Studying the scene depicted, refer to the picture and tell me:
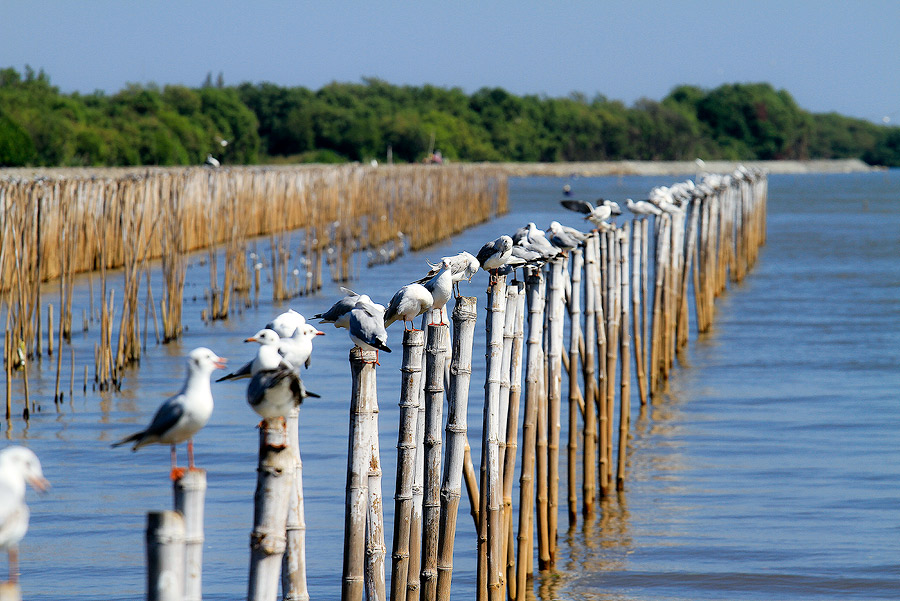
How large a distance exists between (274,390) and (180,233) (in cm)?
1037

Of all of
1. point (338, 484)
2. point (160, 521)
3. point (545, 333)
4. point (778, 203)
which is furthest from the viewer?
point (778, 203)

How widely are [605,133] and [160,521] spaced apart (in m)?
133

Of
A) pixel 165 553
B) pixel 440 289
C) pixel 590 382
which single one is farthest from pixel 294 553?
pixel 590 382

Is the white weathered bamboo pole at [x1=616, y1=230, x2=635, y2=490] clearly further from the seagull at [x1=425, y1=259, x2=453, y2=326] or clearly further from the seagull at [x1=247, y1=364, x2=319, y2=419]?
the seagull at [x1=247, y1=364, x2=319, y2=419]

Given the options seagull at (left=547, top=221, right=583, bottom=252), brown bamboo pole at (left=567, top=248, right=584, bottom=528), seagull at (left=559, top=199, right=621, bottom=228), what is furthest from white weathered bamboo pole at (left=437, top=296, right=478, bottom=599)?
seagull at (left=559, top=199, right=621, bottom=228)

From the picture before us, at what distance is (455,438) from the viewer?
4.93 m

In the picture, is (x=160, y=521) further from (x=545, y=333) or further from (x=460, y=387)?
(x=545, y=333)

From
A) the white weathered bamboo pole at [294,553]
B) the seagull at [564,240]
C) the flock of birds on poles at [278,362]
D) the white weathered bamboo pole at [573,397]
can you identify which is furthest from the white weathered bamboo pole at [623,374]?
the white weathered bamboo pole at [294,553]

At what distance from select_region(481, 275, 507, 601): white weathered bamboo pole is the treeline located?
32016 millimetres

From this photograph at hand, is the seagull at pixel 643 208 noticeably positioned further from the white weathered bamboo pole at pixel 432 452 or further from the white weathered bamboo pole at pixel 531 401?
the white weathered bamboo pole at pixel 432 452

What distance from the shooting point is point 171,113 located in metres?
61.8

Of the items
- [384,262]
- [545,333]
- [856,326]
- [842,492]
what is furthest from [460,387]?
[384,262]

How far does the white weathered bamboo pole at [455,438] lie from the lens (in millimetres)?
4781

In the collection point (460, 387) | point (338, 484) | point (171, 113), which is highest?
point (171, 113)
